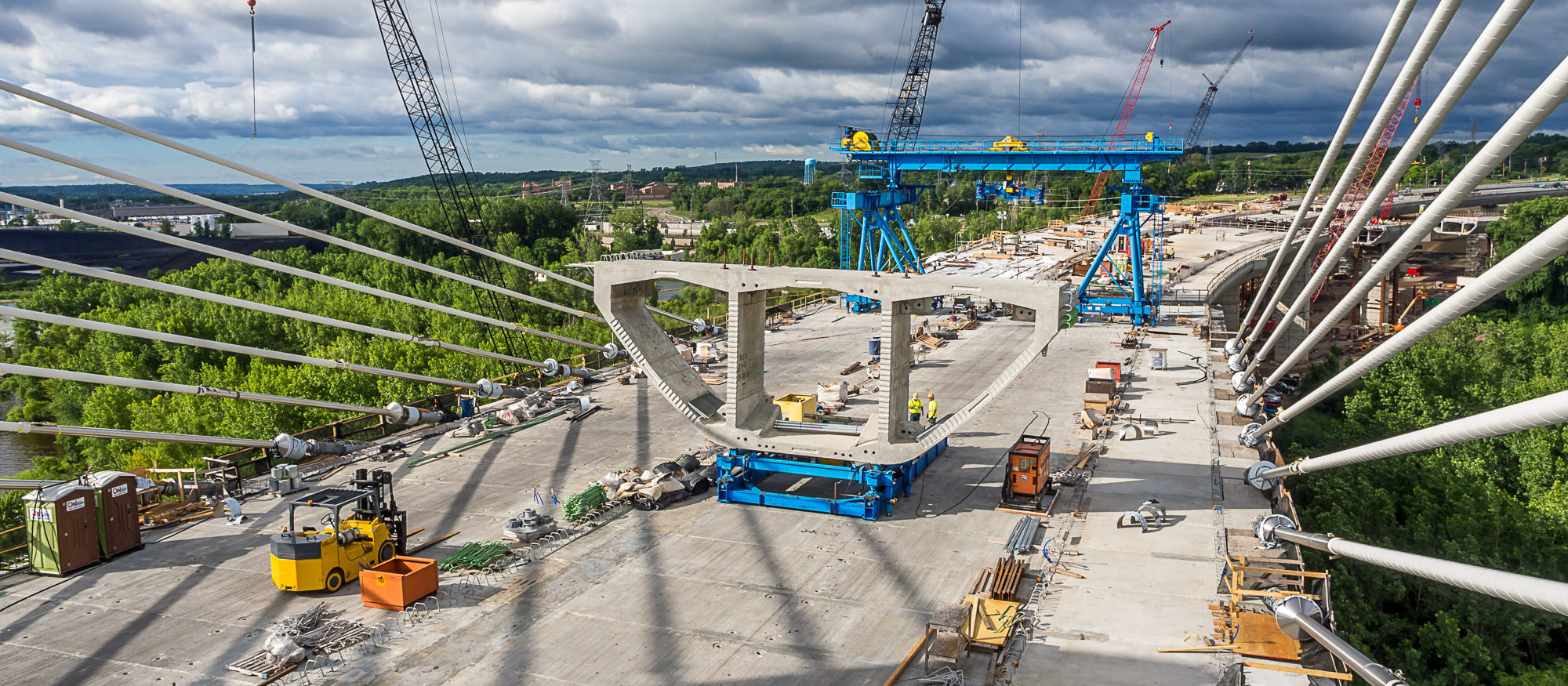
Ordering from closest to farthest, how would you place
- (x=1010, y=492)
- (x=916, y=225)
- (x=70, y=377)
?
(x=70, y=377)
(x=1010, y=492)
(x=916, y=225)

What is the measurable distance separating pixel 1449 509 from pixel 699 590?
2687 cm

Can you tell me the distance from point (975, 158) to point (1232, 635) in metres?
38.0

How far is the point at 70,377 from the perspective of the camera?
20922mm

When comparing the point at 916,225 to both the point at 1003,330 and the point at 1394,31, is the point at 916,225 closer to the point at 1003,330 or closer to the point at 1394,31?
the point at 1003,330

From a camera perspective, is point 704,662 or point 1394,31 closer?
point 704,662

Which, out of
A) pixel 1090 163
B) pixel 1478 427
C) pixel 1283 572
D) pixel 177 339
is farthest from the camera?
pixel 1090 163

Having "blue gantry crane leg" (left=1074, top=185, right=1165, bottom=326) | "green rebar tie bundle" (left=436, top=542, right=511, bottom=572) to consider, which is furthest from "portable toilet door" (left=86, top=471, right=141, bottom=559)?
"blue gantry crane leg" (left=1074, top=185, right=1165, bottom=326)

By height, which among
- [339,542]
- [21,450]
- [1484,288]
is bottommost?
[21,450]

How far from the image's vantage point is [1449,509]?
3250cm

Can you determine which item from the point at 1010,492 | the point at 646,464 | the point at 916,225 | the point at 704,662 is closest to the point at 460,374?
the point at 646,464

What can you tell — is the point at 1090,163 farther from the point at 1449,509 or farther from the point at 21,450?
the point at 21,450

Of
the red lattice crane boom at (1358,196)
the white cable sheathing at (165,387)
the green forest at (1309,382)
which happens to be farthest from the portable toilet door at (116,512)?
the red lattice crane boom at (1358,196)

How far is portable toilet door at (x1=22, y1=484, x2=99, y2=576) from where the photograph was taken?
776 inches

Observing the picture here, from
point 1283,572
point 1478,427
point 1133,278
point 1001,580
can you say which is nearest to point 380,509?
point 1001,580
